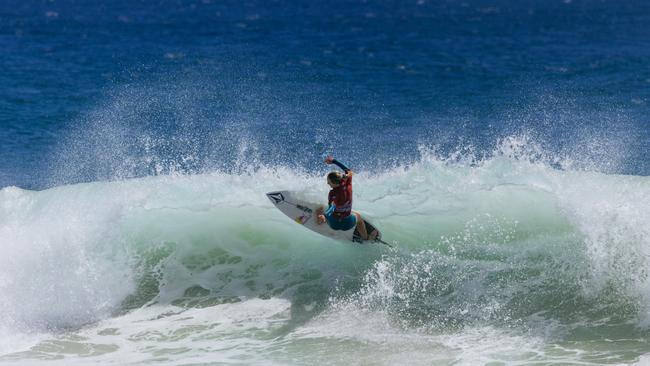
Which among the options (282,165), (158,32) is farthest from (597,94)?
(158,32)

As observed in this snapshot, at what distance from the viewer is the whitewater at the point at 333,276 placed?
43.8ft

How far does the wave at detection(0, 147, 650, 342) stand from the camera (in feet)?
47.2

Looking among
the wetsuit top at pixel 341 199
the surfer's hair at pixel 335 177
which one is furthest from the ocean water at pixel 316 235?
the surfer's hair at pixel 335 177

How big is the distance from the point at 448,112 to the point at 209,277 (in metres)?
14.8

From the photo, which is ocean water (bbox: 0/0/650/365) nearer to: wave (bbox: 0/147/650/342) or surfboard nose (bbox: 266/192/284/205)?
wave (bbox: 0/147/650/342)

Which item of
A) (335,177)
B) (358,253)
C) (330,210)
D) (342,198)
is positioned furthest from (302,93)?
(335,177)

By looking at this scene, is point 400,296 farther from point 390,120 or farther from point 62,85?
point 62,85

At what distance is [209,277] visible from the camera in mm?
15508

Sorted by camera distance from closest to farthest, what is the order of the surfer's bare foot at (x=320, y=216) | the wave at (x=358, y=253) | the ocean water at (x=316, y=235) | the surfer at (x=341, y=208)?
the ocean water at (x=316, y=235), the surfer at (x=341, y=208), the wave at (x=358, y=253), the surfer's bare foot at (x=320, y=216)

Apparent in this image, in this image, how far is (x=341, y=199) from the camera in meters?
14.3

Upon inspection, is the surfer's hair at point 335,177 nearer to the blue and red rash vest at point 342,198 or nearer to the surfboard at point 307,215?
the blue and red rash vest at point 342,198

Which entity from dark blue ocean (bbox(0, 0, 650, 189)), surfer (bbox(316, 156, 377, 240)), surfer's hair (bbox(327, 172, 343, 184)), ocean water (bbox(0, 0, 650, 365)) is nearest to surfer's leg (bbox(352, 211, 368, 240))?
surfer (bbox(316, 156, 377, 240))

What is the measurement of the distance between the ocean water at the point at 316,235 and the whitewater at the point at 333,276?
4cm

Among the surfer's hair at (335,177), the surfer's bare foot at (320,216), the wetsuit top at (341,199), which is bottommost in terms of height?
the surfer's bare foot at (320,216)
